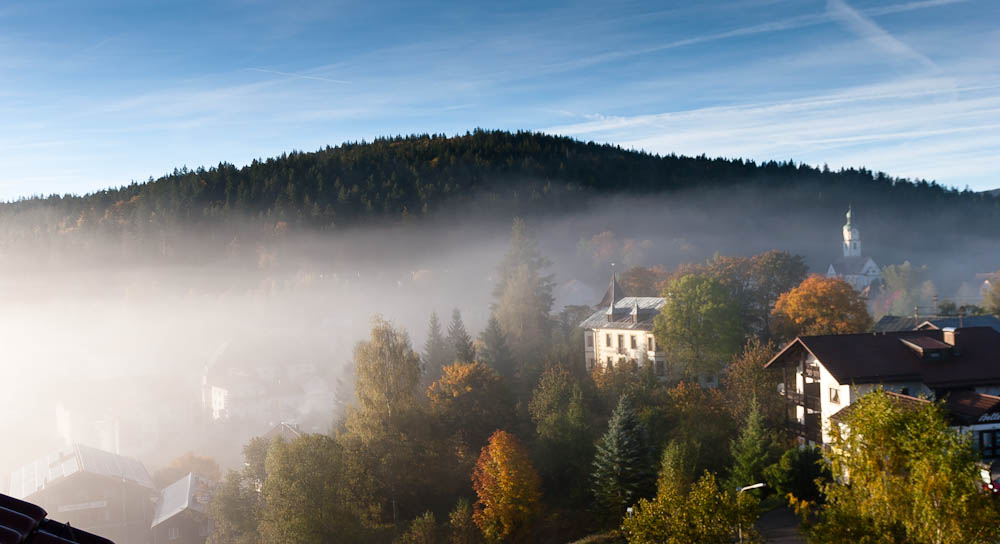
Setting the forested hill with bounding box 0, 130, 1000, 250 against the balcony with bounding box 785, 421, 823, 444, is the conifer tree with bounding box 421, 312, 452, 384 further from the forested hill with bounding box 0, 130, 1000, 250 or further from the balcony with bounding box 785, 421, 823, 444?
the forested hill with bounding box 0, 130, 1000, 250

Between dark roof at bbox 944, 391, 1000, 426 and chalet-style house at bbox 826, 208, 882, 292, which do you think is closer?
dark roof at bbox 944, 391, 1000, 426

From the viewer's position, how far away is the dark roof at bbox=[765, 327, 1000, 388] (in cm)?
3922

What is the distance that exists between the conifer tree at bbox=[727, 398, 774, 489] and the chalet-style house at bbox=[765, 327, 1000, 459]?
315 cm

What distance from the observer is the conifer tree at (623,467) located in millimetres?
42219

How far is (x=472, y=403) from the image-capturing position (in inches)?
2216

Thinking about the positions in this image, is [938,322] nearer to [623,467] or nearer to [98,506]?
[623,467]

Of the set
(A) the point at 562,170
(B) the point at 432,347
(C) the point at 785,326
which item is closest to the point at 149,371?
(B) the point at 432,347

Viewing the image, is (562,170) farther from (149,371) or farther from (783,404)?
(783,404)

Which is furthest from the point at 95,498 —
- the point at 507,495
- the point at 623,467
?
the point at 623,467

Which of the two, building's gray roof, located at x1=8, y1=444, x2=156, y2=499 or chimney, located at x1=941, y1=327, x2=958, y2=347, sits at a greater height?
chimney, located at x1=941, y1=327, x2=958, y2=347

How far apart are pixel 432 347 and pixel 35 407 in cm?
9611

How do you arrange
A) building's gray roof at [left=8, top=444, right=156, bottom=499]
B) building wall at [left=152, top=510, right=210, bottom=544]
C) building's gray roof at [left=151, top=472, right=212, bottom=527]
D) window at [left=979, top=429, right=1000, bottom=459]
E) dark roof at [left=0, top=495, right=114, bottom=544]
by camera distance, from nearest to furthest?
1. dark roof at [left=0, top=495, right=114, bottom=544]
2. window at [left=979, top=429, right=1000, bottom=459]
3. building wall at [left=152, top=510, right=210, bottom=544]
4. building's gray roof at [left=151, top=472, right=212, bottom=527]
5. building's gray roof at [left=8, top=444, right=156, bottom=499]

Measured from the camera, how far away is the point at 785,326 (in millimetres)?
59469

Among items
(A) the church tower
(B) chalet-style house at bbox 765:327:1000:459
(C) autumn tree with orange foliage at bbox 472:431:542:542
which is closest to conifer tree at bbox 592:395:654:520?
(C) autumn tree with orange foliage at bbox 472:431:542:542
